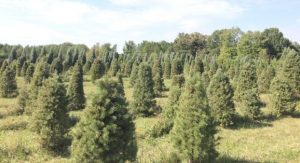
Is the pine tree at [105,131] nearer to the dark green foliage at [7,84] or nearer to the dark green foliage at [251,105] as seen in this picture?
the dark green foliage at [251,105]

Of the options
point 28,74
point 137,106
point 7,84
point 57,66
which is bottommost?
point 137,106

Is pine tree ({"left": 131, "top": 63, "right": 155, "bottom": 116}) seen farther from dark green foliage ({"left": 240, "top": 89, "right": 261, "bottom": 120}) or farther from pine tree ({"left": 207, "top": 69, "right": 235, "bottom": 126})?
dark green foliage ({"left": 240, "top": 89, "right": 261, "bottom": 120})

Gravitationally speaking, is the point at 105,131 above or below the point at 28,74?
below

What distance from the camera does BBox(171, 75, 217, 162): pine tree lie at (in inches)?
1002

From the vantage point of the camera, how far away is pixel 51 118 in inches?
1182

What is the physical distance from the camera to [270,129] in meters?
37.6

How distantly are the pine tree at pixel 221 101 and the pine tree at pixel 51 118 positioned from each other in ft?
47.7

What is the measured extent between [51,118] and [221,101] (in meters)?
16.7

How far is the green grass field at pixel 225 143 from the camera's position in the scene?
28881 millimetres

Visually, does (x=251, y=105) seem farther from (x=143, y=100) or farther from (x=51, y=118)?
(x=51, y=118)

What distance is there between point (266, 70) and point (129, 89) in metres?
20.4

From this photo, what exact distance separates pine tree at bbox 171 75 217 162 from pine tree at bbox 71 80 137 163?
4.90 m

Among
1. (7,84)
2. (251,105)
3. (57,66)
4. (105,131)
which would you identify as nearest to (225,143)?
(251,105)

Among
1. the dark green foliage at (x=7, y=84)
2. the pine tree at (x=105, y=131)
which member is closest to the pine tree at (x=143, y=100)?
the dark green foliage at (x=7, y=84)
